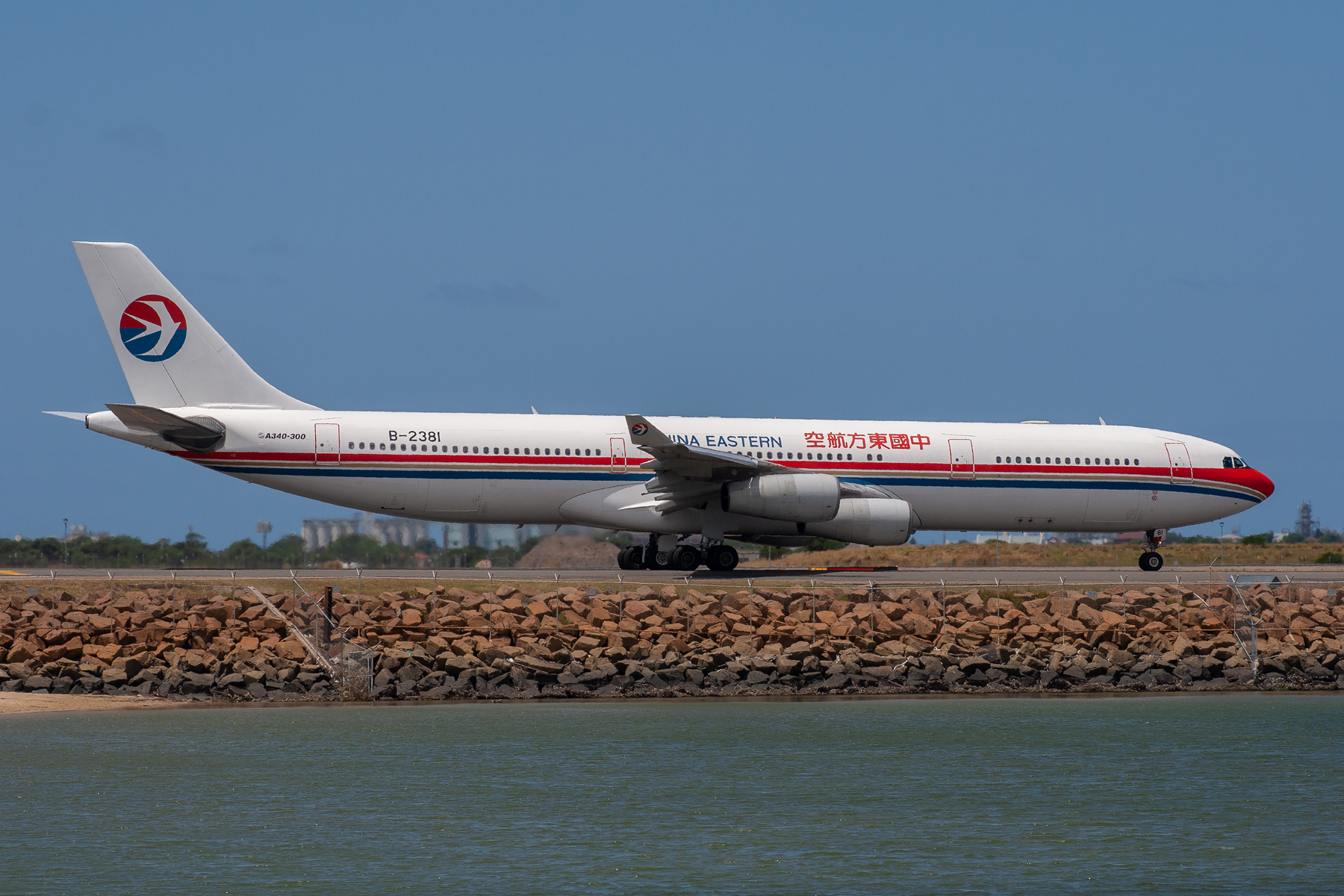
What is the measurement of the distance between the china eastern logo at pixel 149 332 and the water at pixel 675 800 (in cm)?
1131

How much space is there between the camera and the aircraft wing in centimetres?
3078

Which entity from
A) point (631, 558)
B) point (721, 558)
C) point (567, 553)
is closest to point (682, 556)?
point (721, 558)

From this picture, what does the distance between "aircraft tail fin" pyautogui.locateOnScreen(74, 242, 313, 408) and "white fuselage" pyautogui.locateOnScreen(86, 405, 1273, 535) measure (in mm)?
783

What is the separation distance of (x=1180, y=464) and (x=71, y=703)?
25.3 metres

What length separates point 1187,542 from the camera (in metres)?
57.1

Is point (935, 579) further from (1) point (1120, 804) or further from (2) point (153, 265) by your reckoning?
(2) point (153, 265)

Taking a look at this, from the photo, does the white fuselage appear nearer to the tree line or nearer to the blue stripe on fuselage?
the blue stripe on fuselage

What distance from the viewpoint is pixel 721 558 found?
3406 centimetres

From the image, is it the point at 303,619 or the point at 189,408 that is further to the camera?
the point at 189,408

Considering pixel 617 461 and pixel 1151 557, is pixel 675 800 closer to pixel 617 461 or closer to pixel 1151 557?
pixel 617 461

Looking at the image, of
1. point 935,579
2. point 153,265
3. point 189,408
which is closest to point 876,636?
point 935,579

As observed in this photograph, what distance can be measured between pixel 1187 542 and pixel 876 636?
3307cm

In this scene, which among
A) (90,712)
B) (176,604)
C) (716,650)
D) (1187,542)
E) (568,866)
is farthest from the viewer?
(1187,542)

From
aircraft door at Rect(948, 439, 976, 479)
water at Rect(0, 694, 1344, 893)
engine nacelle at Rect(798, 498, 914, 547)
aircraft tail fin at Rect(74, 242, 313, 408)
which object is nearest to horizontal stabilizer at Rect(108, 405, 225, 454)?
aircraft tail fin at Rect(74, 242, 313, 408)
